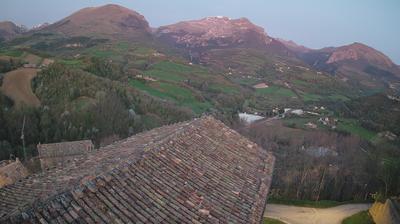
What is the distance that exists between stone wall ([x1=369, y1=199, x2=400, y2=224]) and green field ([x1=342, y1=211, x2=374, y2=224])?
657 mm

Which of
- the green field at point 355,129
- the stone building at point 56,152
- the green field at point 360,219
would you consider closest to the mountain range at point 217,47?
the green field at point 355,129

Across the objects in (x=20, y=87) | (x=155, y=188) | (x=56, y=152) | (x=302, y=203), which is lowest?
(x=302, y=203)

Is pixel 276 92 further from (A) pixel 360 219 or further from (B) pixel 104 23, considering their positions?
(B) pixel 104 23

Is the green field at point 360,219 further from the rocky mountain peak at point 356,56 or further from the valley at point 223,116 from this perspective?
the rocky mountain peak at point 356,56

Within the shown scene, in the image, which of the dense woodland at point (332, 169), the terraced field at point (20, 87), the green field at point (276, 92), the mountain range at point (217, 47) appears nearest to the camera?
the dense woodland at point (332, 169)

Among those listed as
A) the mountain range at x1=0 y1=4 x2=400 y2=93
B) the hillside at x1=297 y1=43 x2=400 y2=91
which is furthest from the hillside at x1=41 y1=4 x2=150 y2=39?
the hillside at x1=297 y1=43 x2=400 y2=91

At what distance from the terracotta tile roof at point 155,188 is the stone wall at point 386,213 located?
20.2 meters

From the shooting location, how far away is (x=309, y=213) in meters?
34.1

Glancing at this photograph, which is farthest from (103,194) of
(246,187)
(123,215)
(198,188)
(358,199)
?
(358,199)

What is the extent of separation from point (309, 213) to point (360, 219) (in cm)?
421

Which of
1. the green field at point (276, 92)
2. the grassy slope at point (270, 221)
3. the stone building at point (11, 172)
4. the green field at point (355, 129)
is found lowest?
the green field at point (276, 92)

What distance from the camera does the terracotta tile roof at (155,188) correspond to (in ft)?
23.3

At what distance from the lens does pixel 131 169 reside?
29.3 feet

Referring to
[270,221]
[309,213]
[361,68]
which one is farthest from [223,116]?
[361,68]
